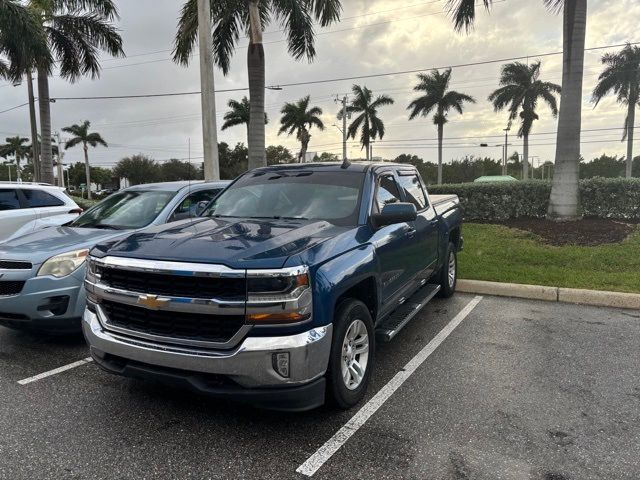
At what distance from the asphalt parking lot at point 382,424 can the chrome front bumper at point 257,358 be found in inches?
20.5

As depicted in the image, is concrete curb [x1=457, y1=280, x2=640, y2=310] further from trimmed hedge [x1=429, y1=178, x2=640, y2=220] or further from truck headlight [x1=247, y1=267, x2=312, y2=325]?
trimmed hedge [x1=429, y1=178, x2=640, y2=220]

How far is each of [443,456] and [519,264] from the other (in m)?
6.11

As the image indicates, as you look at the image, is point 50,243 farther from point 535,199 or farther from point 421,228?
point 535,199

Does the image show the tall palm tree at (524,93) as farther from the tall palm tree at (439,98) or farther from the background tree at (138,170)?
the background tree at (138,170)

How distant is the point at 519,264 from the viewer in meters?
Result: 8.32

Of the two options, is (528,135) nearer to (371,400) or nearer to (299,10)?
(299,10)

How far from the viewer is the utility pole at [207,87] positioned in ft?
35.8

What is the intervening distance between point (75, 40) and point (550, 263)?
18841mm

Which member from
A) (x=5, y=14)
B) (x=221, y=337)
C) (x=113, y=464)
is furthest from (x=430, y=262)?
(x=5, y=14)

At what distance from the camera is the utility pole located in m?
10.9

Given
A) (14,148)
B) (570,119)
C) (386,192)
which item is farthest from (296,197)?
(14,148)

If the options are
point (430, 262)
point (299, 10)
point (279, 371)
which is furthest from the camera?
point (299, 10)

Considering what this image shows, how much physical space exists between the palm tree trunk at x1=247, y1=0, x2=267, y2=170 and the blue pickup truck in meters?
10.3

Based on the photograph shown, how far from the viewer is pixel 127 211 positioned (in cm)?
590
